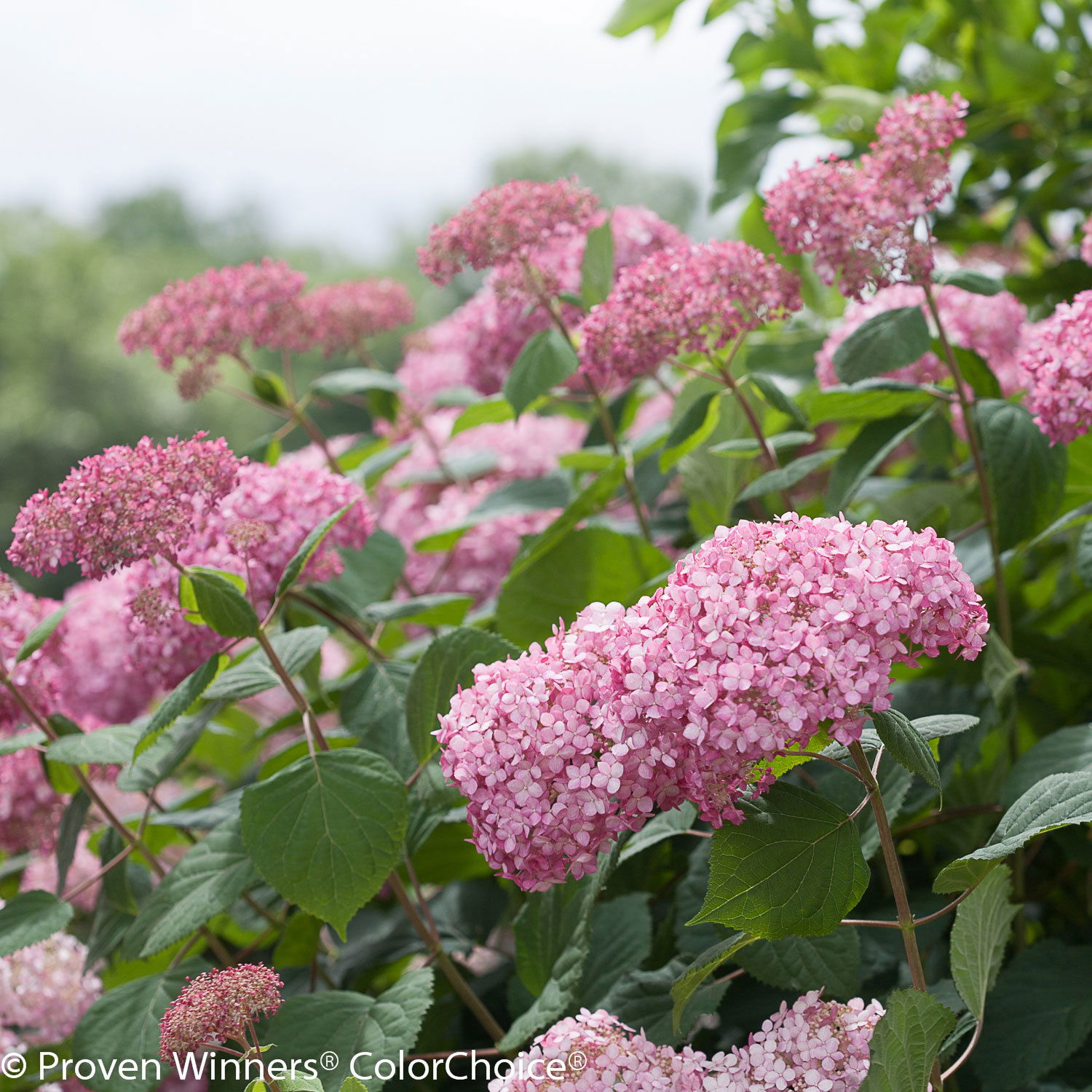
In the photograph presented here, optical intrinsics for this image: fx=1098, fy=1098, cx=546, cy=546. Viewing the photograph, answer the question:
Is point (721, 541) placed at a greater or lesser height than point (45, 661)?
greater

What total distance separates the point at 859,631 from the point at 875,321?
385 millimetres

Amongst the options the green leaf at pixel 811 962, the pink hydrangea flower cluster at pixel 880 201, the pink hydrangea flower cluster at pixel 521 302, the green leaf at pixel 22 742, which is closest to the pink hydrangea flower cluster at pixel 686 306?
the pink hydrangea flower cluster at pixel 880 201

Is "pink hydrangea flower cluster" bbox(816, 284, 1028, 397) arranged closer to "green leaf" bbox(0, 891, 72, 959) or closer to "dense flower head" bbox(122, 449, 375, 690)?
"dense flower head" bbox(122, 449, 375, 690)

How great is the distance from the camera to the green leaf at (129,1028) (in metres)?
0.68

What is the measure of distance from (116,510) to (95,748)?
0.22 meters

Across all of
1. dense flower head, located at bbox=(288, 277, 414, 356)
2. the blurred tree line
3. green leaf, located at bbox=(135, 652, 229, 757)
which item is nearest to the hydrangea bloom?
green leaf, located at bbox=(135, 652, 229, 757)

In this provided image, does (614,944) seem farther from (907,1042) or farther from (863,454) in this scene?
(863,454)

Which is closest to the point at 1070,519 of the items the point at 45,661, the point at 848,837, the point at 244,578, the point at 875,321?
the point at 875,321

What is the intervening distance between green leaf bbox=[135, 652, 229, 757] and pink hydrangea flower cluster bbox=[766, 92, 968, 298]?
0.47m

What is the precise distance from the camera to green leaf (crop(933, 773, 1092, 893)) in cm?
47

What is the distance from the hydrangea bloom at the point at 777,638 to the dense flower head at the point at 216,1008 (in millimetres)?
225

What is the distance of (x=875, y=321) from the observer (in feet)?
2.49

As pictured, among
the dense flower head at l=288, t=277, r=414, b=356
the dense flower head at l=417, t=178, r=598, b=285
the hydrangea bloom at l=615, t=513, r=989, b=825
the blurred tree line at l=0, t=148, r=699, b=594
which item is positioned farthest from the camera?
the blurred tree line at l=0, t=148, r=699, b=594

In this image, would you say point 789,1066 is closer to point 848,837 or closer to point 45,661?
point 848,837
